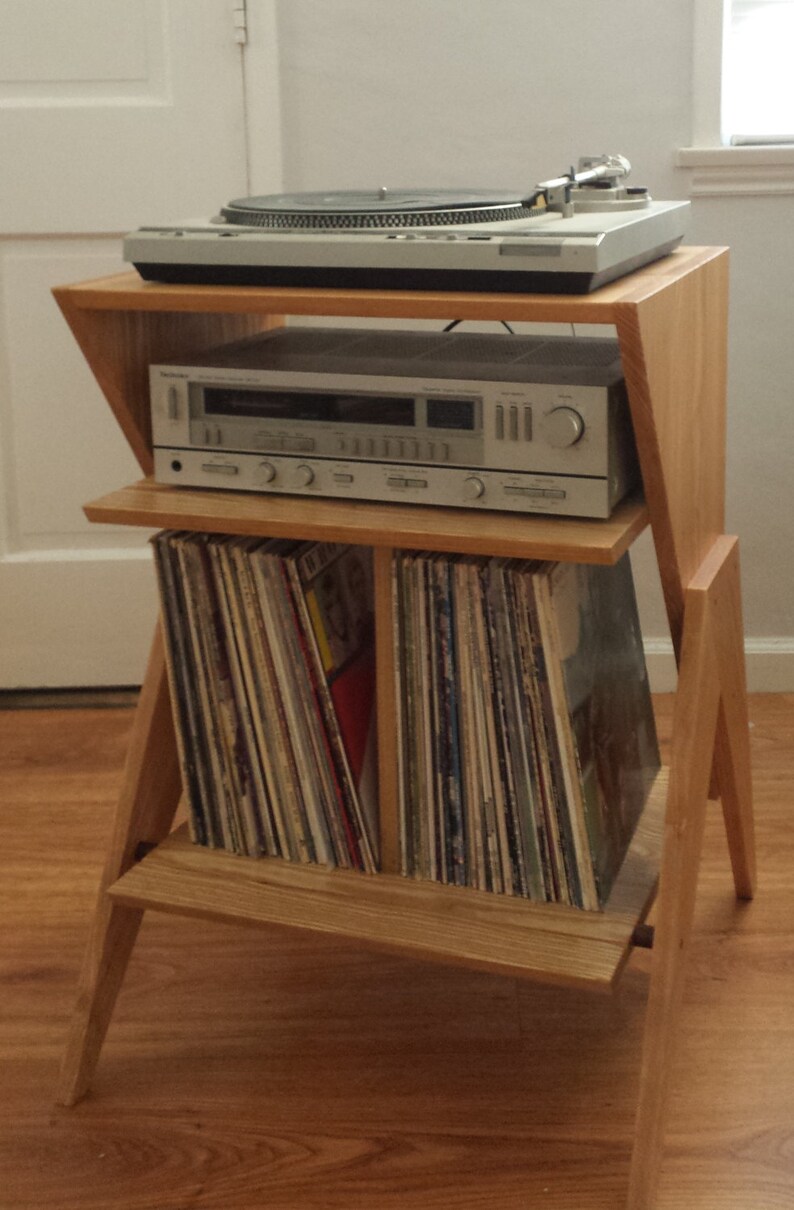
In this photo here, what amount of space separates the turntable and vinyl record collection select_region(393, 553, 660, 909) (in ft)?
0.79

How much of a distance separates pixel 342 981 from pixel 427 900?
28cm

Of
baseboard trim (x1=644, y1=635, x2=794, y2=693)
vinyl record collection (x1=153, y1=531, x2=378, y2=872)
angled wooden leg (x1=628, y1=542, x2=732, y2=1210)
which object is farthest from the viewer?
baseboard trim (x1=644, y1=635, x2=794, y2=693)

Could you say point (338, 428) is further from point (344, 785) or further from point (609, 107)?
point (609, 107)

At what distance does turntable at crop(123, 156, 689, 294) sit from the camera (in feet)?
3.40

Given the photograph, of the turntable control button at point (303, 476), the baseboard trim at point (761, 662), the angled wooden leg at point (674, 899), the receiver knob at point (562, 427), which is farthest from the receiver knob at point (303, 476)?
the baseboard trim at point (761, 662)

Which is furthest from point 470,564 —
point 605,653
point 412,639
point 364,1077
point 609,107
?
point 609,107

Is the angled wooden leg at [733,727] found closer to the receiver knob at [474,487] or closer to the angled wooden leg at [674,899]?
the angled wooden leg at [674,899]

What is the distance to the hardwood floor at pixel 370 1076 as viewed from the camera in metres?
1.18

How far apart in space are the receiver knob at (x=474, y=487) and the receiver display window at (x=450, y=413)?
0.04 metres

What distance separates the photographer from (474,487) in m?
1.12

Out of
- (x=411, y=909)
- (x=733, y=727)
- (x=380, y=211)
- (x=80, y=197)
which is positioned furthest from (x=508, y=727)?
(x=80, y=197)

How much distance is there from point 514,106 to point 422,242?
944mm

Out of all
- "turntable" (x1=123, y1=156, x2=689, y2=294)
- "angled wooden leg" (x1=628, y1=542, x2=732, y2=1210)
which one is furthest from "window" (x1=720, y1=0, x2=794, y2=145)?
"angled wooden leg" (x1=628, y1=542, x2=732, y2=1210)

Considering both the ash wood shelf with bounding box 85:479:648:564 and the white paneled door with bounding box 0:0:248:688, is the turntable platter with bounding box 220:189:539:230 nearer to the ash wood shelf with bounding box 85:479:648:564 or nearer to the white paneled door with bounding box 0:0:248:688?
the ash wood shelf with bounding box 85:479:648:564
